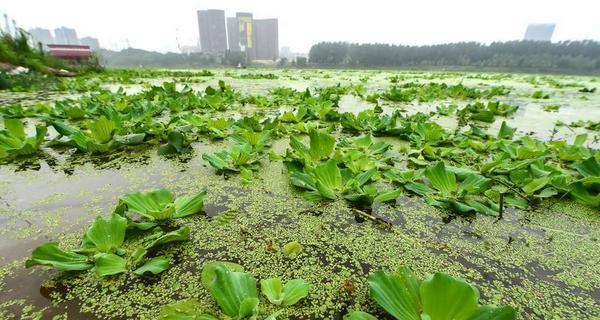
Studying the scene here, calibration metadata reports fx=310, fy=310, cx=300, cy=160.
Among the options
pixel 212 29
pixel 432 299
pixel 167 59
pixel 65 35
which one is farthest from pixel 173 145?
pixel 65 35

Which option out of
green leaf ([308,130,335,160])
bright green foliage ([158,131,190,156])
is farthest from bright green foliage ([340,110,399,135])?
bright green foliage ([158,131,190,156])

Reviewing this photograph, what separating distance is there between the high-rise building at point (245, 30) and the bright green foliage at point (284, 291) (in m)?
81.4

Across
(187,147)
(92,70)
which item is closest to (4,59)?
(92,70)

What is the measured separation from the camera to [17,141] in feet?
5.08

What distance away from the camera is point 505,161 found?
142 cm

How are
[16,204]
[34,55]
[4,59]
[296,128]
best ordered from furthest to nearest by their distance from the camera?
[34,55], [4,59], [296,128], [16,204]

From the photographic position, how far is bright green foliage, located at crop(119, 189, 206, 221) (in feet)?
3.02

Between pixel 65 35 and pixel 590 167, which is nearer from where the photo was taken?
pixel 590 167

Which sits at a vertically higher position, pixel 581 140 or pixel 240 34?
pixel 240 34

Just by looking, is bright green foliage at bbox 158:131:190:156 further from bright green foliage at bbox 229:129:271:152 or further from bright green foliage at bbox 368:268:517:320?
bright green foliage at bbox 368:268:517:320

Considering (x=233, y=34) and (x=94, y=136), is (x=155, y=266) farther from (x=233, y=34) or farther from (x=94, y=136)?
(x=233, y=34)

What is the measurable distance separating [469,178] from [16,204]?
1659 mm

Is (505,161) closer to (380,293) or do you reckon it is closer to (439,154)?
(439,154)

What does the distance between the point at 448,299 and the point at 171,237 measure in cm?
66
